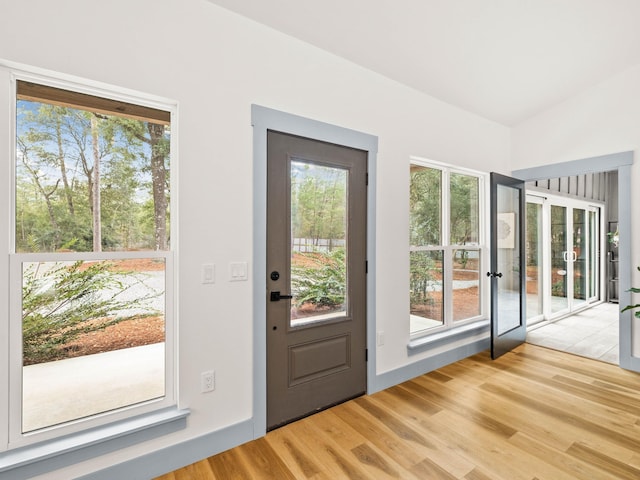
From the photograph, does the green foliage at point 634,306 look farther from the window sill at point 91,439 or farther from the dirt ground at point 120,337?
the dirt ground at point 120,337

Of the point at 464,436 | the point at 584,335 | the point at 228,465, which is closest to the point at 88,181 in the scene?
the point at 228,465

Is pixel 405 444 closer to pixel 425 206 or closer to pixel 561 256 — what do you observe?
pixel 425 206

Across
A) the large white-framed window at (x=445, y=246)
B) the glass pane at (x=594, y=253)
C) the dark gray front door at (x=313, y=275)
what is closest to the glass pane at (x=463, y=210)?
the large white-framed window at (x=445, y=246)

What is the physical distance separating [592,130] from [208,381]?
14.6ft

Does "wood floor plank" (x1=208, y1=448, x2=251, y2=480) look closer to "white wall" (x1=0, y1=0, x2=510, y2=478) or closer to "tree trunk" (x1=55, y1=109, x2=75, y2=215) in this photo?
"white wall" (x1=0, y1=0, x2=510, y2=478)

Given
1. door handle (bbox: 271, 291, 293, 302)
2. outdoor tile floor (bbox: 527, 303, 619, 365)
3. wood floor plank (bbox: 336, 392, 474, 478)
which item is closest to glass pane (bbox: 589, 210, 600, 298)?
outdoor tile floor (bbox: 527, 303, 619, 365)

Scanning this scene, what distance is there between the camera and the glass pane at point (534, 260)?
4.86 metres

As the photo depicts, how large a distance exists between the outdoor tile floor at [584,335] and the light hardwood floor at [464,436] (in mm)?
717

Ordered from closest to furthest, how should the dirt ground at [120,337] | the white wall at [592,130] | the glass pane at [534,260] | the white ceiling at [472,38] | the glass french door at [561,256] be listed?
the dirt ground at [120,337] → the white ceiling at [472,38] → the white wall at [592,130] → the glass pane at [534,260] → the glass french door at [561,256]

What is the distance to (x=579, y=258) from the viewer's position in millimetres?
5988

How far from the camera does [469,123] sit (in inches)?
142

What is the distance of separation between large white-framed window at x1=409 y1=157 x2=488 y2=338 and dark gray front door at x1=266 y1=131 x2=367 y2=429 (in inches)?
31.8

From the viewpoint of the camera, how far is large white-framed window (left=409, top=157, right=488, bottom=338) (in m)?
3.26

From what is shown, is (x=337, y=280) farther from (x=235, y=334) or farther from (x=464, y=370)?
(x=464, y=370)
